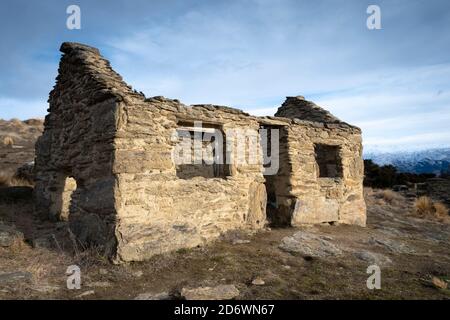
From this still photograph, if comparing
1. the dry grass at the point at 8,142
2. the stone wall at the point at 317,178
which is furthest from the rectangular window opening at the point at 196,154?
A: the dry grass at the point at 8,142

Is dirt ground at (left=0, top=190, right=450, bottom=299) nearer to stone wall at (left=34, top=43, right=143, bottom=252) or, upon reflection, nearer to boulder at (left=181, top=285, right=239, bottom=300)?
boulder at (left=181, top=285, right=239, bottom=300)

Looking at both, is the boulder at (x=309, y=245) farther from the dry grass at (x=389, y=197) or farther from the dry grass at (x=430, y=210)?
the dry grass at (x=389, y=197)

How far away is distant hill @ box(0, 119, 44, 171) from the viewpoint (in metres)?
13.2

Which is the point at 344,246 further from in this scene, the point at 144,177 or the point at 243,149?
the point at 144,177

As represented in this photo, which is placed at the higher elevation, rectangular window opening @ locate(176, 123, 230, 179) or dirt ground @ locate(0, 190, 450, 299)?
rectangular window opening @ locate(176, 123, 230, 179)

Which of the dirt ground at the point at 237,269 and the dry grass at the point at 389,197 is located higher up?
the dry grass at the point at 389,197

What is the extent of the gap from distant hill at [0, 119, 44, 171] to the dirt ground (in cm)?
627

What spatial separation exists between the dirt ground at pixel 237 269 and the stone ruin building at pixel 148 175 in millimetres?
383

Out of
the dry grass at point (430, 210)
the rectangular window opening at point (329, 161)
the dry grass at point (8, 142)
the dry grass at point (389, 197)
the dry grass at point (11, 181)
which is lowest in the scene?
the dry grass at point (430, 210)

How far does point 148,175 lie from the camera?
5844 millimetres

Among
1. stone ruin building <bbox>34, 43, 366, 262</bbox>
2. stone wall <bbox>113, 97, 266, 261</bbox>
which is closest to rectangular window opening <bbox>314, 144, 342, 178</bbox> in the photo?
stone ruin building <bbox>34, 43, 366, 262</bbox>

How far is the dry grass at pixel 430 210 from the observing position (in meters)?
12.3

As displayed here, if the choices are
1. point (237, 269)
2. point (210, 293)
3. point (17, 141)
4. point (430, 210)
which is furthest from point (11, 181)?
point (430, 210)
